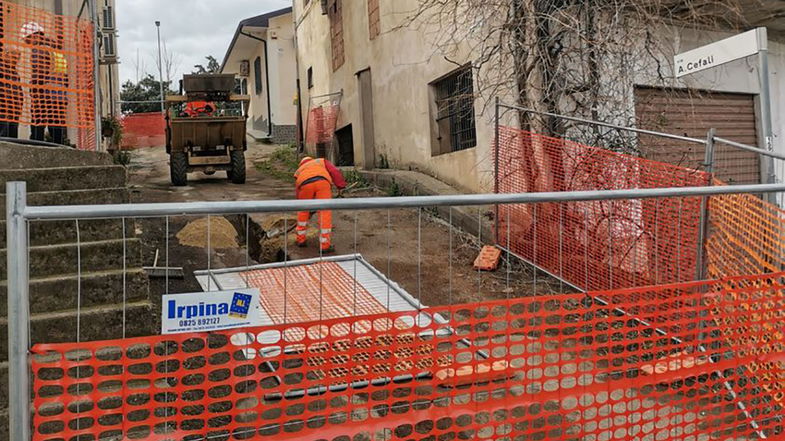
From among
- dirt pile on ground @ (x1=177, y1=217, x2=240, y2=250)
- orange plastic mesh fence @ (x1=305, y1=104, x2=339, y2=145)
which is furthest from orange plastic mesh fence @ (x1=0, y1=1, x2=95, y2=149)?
orange plastic mesh fence @ (x1=305, y1=104, x2=339, y2=145)

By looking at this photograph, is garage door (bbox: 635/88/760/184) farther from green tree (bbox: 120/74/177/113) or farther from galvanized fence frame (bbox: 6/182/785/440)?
green tree (bbox: 120/74/177/113)

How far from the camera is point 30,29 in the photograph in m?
6.94

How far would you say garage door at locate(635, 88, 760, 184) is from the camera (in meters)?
8.23

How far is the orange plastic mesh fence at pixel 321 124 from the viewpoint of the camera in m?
16.5

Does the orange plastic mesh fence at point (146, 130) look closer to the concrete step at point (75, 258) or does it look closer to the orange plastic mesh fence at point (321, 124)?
the orange plastic mesh fence at point (321, 124)

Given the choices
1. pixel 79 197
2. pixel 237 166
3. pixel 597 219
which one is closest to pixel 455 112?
pixel 597 219

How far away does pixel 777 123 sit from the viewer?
1009cm

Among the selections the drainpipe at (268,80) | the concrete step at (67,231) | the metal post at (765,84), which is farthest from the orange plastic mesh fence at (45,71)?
the drainpipe at (268,80)

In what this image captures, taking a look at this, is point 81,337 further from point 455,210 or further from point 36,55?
point 455,210

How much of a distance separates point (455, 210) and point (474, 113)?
1.96 metres

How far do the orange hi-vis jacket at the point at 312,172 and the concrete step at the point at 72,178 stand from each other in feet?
10.3

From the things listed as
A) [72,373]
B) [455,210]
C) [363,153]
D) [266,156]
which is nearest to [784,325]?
[72,373]

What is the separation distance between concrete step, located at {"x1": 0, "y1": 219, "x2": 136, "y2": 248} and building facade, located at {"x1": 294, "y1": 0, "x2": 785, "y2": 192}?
17.3ft

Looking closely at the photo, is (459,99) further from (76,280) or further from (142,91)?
(142,91)
